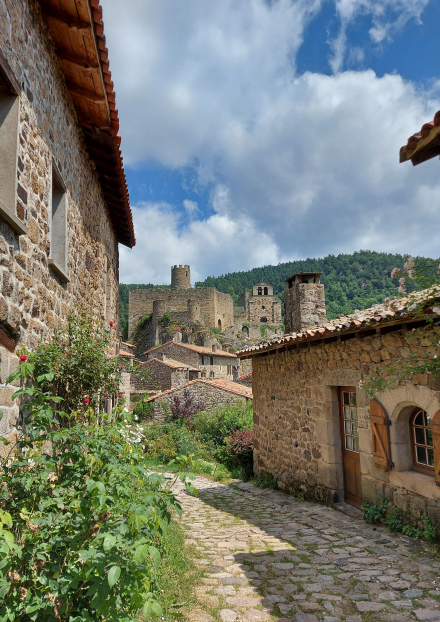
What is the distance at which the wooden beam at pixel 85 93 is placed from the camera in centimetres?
450

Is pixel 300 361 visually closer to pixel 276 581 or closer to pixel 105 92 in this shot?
pixel 276 581

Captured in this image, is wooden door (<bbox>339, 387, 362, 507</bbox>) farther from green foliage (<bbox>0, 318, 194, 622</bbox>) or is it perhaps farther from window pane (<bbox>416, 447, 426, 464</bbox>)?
green foliage (<bbox>0, 318, 194, 622</bbox>)

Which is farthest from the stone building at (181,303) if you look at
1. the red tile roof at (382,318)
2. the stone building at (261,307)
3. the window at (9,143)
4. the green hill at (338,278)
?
the window at (9,143)

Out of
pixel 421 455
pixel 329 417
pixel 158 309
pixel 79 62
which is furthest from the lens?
pixel 158 309

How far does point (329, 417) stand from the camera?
7602 mm

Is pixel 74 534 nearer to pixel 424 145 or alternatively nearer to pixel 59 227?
pixel 59 227

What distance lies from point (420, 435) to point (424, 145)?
3.99 meters

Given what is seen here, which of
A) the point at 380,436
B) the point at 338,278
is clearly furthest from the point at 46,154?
the point at 338,278

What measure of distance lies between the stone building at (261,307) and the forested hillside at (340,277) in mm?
7976

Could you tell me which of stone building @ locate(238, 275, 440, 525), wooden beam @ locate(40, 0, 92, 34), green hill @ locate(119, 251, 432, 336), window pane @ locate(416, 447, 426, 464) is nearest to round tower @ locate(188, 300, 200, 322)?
green hill @ locate(119, 251, 432, 336)

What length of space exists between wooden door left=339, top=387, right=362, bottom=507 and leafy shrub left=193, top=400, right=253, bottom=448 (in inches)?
337

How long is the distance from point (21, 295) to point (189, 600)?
3.04 m

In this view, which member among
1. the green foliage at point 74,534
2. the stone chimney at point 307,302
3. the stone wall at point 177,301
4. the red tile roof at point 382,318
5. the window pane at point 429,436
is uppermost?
the stone wall at point 177,301

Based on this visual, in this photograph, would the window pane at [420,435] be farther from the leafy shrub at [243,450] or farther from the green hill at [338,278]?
the green hill at [338,278]
